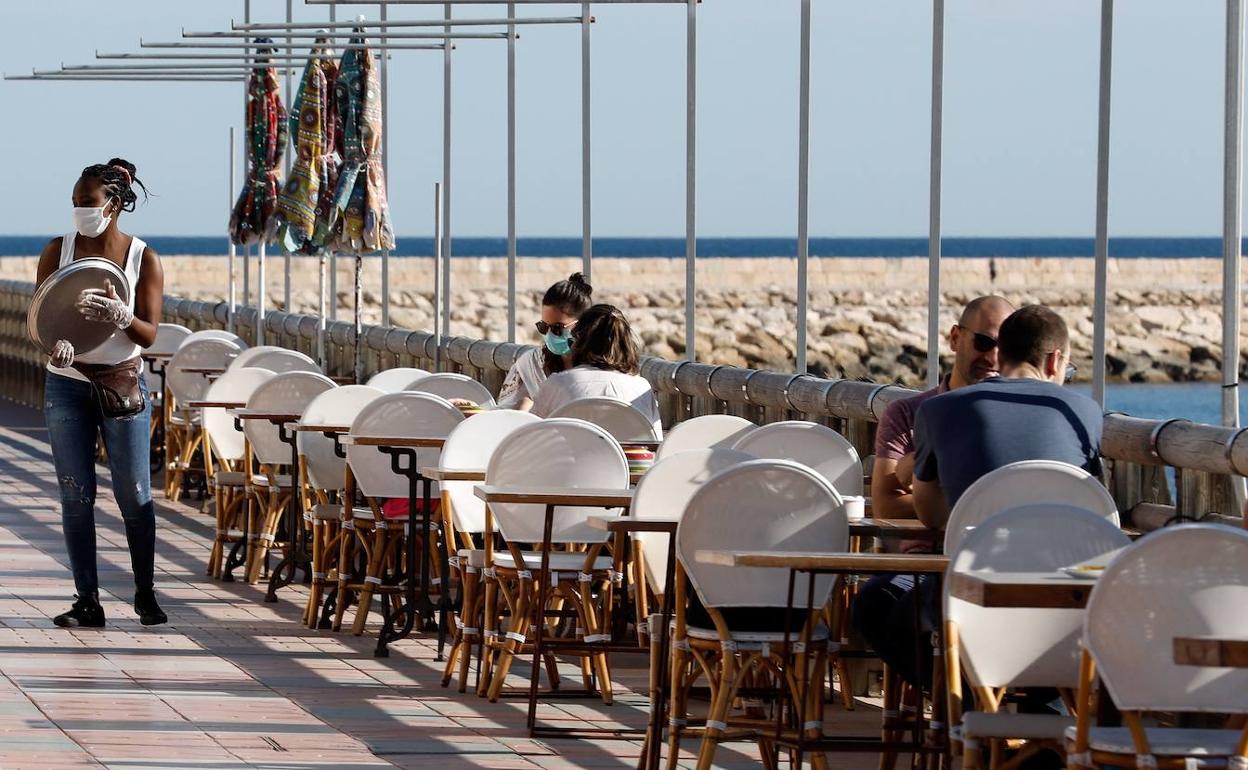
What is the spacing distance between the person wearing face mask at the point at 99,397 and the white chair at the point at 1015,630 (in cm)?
411

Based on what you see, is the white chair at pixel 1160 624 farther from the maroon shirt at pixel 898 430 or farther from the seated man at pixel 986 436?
the maroon shirt at pixel 898 430

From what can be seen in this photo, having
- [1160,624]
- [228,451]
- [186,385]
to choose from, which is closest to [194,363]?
[186,385]

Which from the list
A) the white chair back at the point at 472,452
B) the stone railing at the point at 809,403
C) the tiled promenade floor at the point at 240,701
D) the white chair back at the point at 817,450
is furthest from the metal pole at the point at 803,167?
the white chair back at the point at 817,450

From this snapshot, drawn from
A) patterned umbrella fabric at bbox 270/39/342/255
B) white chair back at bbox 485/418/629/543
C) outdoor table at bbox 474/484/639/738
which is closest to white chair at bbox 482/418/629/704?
white chair back at bbox 485/418/629/543

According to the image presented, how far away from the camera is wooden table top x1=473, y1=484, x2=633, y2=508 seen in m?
6.98

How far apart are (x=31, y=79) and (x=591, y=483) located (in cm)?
1241

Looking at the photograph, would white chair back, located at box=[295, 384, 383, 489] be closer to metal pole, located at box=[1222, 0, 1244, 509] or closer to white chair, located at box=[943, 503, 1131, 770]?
metal pole, located at box=[1222, 0, 1244, 509]

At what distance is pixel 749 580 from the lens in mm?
5965

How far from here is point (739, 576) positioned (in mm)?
5953

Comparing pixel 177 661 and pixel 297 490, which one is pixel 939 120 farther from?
pixel 177 661

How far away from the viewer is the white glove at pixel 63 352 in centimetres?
828

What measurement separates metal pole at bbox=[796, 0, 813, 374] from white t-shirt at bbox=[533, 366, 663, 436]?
2129 millimetres

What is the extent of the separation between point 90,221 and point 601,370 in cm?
190

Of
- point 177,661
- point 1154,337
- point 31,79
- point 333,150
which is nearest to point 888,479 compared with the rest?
point 177,661
